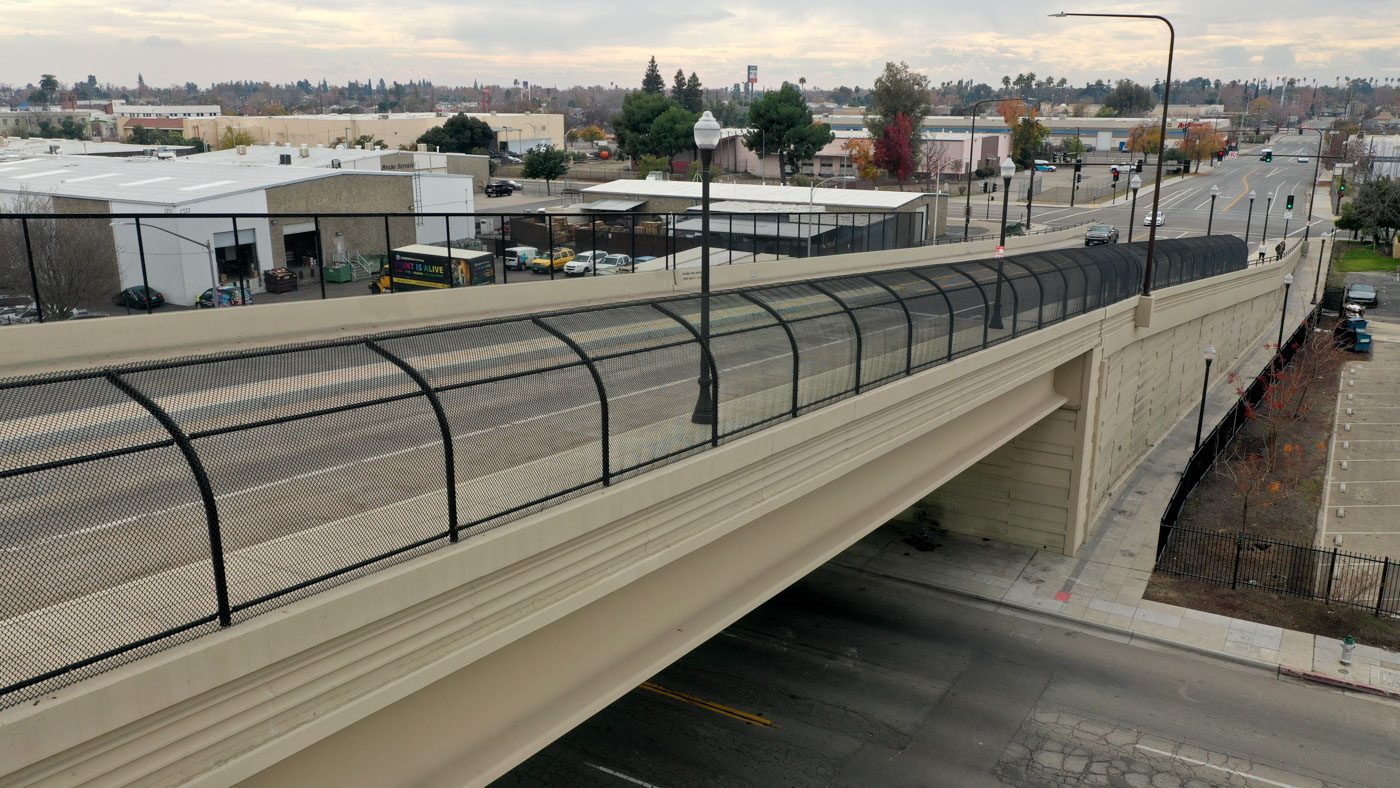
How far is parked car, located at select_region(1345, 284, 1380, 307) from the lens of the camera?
52250mm

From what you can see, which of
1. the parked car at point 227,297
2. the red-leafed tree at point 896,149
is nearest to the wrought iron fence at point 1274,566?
the parked car at point 227,297

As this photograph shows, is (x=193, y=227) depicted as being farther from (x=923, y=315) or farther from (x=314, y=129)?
(x=314, y=129)

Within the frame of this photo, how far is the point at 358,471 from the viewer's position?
26.0ft

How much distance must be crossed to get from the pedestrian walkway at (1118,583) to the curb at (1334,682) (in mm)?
19

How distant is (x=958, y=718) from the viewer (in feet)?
A: 56.3

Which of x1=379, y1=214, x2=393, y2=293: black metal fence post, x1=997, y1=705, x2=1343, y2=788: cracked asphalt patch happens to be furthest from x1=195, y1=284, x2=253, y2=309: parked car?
x1=997, y1=705, x2=1343, y2=788: cracked asphalt patch

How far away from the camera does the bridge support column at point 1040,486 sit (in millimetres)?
23938

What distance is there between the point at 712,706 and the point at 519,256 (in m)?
11.2

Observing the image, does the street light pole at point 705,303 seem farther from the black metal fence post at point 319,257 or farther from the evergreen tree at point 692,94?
the evergreen tree at point 692,94

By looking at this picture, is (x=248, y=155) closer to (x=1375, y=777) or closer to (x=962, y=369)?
(x=962, y=369)

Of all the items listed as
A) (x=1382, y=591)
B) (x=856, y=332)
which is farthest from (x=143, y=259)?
(x=1382, y=591)

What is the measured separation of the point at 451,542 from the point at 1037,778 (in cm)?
1164

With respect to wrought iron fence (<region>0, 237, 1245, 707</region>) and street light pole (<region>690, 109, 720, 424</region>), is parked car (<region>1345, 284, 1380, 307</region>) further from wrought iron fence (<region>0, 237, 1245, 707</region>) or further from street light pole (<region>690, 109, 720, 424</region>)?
street light pole (<region>690, 109, 720, 424</region>)

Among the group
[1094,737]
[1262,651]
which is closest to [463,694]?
[1094,737]
